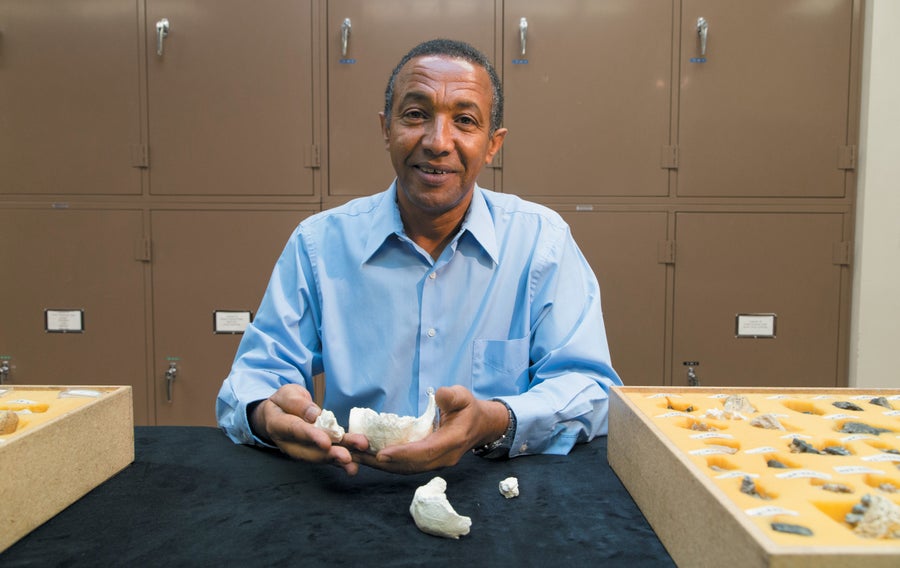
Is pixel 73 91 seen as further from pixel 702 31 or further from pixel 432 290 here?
pixel 702 31

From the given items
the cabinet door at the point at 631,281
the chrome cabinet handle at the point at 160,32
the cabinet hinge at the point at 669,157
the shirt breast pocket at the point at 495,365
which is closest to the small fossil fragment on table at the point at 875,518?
the shirt breast pocket at the point at 495,365

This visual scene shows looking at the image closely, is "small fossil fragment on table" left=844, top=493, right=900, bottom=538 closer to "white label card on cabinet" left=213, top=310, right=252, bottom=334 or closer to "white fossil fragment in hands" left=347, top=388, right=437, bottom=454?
"white fossil fragment in hands" left=347, top=388, right=437, bottom=454

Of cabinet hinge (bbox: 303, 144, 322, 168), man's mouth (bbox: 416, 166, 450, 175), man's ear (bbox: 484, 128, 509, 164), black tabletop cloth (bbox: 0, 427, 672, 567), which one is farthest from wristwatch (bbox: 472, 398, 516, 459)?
cabinet hinge (bbox: 303, 144, 322, 168)

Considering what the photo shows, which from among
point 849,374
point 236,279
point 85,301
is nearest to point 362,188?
point 236,279

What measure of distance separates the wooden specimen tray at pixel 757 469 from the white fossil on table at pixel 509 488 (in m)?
0.18

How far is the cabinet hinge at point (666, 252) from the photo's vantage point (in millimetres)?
2869

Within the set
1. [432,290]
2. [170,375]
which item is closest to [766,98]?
[432,290]

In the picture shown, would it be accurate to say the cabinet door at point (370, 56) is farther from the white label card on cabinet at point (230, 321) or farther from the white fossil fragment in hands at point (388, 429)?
the white fossil fragment in hands at point (388, 429)

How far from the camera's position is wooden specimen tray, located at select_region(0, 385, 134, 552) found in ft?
2.85

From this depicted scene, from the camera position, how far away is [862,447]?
93cm

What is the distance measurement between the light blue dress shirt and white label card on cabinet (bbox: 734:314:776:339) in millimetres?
1566

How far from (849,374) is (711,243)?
0.82 m

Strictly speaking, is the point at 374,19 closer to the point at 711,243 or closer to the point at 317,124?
the point at 317,124

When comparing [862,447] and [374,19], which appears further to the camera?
[374,19]
